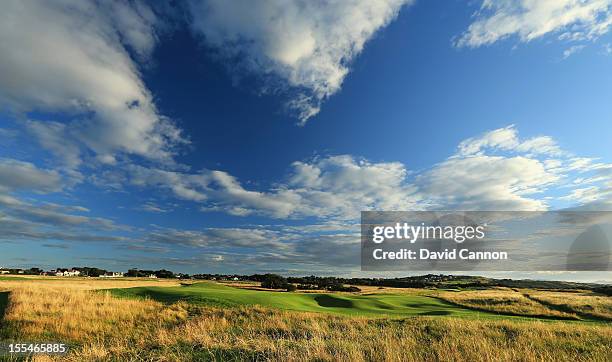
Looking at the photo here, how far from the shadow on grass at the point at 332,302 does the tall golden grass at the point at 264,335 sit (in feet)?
58.5

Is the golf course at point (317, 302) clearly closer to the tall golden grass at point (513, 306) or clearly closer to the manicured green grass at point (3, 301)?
the tall golden grass at point (513, 306)

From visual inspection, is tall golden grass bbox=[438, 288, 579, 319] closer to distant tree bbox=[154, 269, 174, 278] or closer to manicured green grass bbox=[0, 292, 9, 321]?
manicured green grass bbox=[0, 292, 9, 321]

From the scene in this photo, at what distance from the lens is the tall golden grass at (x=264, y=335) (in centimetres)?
1080

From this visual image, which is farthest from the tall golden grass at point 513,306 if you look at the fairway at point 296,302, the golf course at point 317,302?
the fairway at point 296,302

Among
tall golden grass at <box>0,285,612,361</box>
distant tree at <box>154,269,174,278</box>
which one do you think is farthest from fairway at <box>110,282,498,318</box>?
distant tree at <box>154,269,174,278</box>

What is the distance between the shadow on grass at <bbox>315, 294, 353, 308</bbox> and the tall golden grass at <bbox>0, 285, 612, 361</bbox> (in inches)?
702

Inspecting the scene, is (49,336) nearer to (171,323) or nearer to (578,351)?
(171,323)

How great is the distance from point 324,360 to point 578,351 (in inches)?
384

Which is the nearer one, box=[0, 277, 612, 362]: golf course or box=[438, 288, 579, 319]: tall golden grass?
box=[0, 277, 612, 362]: golf course

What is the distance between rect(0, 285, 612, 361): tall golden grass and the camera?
1080cm

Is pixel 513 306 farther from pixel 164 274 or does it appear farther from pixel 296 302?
pixel 164 274

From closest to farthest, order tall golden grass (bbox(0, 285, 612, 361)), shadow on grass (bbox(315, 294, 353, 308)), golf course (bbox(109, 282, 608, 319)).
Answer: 1. tall golden grass (bbox(0, 285, 612, 361))
2. golf course (bbox(109, 282, 608, 319))
3. shadow on grass (bbox(315, 294, 353, 308))

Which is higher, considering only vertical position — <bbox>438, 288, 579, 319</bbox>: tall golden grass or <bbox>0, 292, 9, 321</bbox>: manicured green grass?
<bbox>0, 292, 9, 321</bbox>: manicured green grass

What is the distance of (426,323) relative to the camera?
18.5 m
